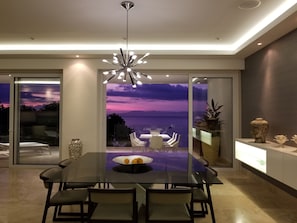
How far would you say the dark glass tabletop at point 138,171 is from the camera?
283cm

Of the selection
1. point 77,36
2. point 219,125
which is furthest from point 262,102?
point 77,36

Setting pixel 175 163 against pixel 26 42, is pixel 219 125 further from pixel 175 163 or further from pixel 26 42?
pixel 26 42

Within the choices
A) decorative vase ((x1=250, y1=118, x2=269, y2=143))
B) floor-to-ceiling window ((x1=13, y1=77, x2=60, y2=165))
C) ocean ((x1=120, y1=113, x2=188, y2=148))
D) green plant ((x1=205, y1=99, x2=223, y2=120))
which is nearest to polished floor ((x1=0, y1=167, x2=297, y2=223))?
decorative vase ((x1=250, y1=118, x2=269, y2=143))

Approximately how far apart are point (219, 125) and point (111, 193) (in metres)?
4.99

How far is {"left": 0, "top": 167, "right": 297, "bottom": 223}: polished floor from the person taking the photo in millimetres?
3699

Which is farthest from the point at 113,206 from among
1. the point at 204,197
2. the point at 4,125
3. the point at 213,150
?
the point at 4,125

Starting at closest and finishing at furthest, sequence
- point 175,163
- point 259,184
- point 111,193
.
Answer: point 111,193 < point 175,163 < point 259,184

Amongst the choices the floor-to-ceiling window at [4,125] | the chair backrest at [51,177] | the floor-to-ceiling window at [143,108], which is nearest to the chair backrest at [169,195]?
the chair backrest at [51,177]

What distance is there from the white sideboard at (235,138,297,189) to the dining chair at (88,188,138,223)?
7.26 feet

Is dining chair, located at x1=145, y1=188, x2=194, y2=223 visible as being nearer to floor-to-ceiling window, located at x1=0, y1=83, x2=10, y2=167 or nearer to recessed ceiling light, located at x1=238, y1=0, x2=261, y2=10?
recessed ceiling light, located at x1=238, y1=0, x2=261, y2=10

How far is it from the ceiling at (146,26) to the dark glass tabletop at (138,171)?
7.33ft

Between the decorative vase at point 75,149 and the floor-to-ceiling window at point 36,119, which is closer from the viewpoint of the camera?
the decorative vase at point 75,149

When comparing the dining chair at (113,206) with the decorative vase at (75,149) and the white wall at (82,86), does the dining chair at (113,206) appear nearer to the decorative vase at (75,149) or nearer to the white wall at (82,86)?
the decorative vase at (75,149)

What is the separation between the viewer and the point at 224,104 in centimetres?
698
